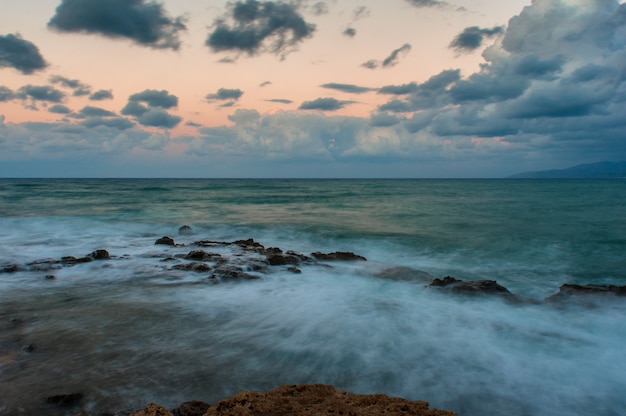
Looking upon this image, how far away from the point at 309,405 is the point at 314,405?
0.05 meters

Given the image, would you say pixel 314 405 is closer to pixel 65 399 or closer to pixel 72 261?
pixel 65 399

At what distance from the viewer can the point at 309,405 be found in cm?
368

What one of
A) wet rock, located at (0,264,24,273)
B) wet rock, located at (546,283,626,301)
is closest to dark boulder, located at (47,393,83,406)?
wet rock, located at (0,264,24,273)

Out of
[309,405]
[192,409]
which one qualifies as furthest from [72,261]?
[309,405]

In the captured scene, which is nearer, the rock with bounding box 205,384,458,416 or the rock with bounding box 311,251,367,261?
the rock with bounding box 205,384,458,416

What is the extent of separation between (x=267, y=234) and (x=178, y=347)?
1411 centimetres

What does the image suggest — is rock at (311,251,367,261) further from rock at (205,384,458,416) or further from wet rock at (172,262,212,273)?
rock at (205,384,458,416)

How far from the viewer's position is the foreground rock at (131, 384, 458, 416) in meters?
3.52

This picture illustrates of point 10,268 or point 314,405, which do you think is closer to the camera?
point 314,405

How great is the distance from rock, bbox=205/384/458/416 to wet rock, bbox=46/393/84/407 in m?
1.81

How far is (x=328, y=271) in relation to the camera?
440 inches

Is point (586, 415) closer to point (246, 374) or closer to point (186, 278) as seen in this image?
point (246, 374)

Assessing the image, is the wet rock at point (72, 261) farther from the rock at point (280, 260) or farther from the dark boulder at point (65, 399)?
the dark boulder at point (65, 399)

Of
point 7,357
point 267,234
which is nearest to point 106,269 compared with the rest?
point 7,357
